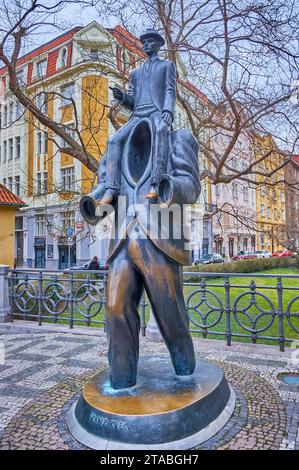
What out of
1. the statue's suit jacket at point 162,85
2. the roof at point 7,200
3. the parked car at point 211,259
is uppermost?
the roof at point 7,200

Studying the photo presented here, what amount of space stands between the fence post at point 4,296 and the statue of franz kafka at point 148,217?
5.73m

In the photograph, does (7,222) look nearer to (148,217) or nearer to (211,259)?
(148,217)

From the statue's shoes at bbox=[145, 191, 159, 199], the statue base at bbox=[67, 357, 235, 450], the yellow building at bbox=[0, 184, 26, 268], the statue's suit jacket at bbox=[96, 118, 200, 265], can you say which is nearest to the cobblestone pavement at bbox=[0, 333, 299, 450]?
the statue base at bbox=[67, 357, 235, 450]

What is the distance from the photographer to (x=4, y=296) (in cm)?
812

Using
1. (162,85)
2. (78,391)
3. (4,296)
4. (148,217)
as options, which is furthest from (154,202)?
(4,296)

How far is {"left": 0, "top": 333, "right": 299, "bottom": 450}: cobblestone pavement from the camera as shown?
2.86m

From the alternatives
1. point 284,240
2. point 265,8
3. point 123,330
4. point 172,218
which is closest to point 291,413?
point 123,330

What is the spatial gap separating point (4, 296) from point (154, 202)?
6.29 m

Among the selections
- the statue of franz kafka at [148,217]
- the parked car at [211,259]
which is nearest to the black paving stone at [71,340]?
the statue of franz kafka at [148,217]

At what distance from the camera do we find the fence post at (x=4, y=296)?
8035mm

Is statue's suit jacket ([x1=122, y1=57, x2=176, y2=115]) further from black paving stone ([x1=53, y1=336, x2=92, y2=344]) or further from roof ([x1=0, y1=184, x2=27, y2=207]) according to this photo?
roof ([x1=0, y1=184, x2=27, y2=207])

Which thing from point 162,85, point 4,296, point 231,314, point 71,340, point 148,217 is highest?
point 162,85

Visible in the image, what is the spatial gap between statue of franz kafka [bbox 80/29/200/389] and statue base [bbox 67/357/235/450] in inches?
6.5

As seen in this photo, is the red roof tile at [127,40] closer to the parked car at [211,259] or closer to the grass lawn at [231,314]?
the grass lawn at [231,314]
